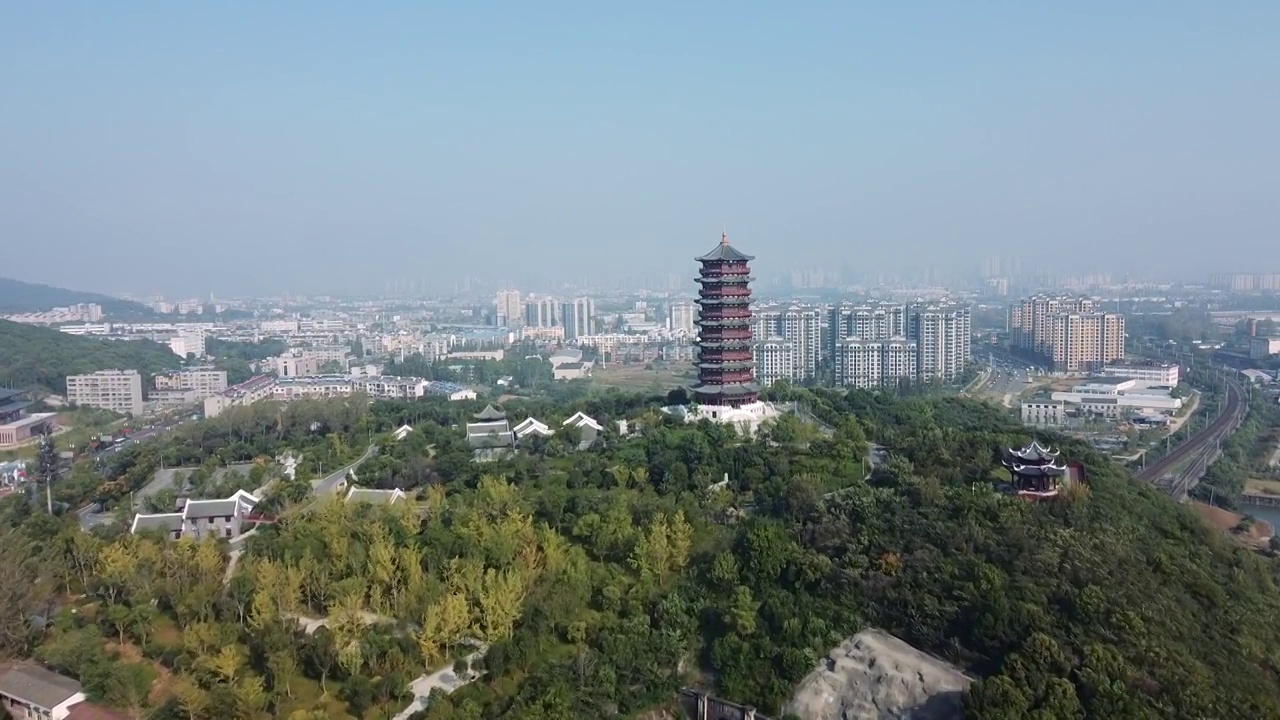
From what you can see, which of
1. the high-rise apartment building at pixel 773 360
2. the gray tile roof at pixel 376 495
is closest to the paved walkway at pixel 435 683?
the gray tile roof at pixel 376 495

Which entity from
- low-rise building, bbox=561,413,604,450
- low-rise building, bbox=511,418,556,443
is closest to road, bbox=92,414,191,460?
low-rise building, bbox=511,418,556,443

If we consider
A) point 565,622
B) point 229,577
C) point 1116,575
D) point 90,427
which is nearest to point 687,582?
point 565,622

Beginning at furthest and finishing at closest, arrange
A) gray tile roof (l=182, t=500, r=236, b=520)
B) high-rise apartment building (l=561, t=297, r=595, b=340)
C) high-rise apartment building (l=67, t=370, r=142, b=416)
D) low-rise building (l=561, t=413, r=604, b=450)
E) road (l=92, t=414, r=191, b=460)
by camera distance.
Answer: high-rise apartment building (l=561, t=297, r=595, b=340) → high-rise apartment building (l=67, t=370, r=142, b=416) → road (l=92, t=414, r=191, b=460) → low-rise building (l=561, t=413, r=604, b=450) → gray tile roof (l=182, t=500, r=236, b=520)

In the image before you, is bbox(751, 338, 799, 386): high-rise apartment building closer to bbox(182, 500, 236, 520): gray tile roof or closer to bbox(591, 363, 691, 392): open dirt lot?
bbox(591, 363, 691, 392): open dirt lot

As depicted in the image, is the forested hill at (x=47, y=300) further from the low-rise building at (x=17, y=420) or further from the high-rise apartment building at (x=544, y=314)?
the low-rise building at (x=17, y=420)

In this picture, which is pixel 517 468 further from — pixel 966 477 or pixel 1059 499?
pixel 1059 499
